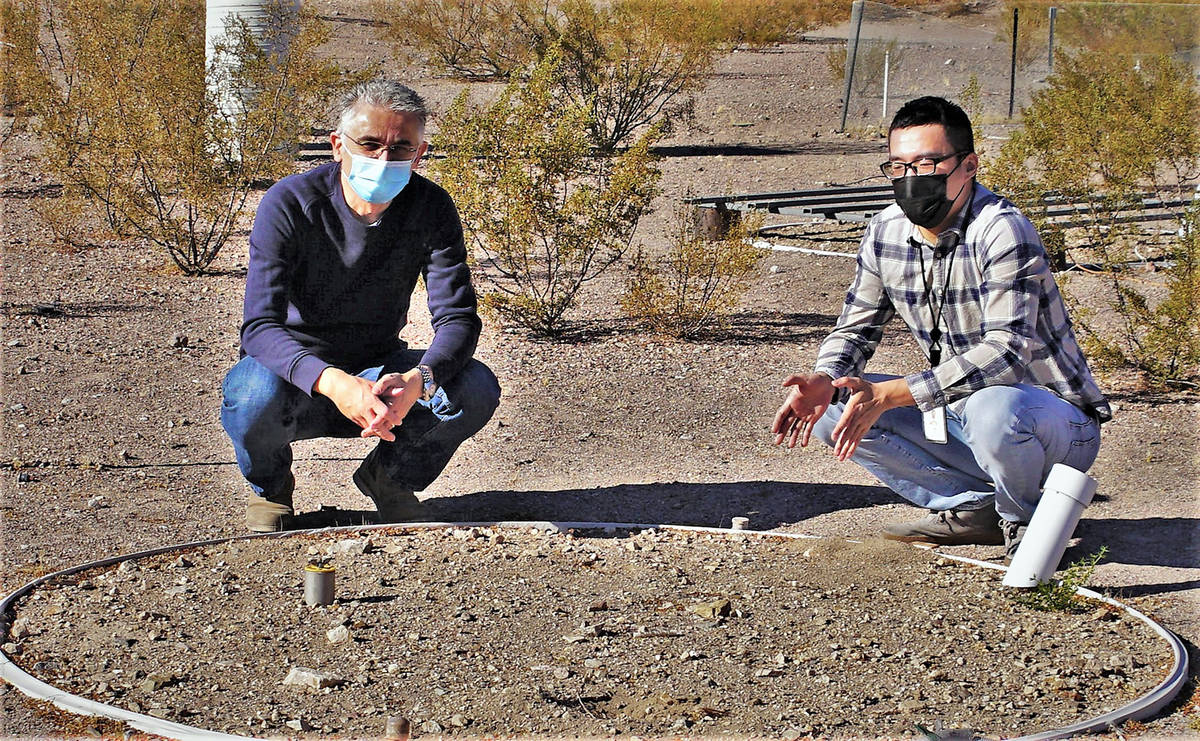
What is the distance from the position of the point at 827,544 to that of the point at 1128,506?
46.7 inches

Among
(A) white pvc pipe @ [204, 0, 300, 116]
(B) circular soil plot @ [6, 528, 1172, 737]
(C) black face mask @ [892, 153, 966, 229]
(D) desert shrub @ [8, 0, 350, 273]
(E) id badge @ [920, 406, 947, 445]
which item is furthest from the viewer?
(A) white pvc pipe @ [204, 0, 300, 116]

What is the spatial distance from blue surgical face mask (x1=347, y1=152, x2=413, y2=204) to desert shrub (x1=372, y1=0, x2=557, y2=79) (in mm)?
14992

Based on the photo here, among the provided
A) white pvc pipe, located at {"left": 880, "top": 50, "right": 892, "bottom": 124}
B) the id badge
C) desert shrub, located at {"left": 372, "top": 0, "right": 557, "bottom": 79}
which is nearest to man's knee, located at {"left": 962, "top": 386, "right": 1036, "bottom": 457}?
the id badge

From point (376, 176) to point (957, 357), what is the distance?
5.45ft

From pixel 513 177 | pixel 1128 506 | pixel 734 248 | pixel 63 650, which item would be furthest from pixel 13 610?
pixel 734 248

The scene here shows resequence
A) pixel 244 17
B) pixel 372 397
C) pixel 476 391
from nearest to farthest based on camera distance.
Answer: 1. pixel 372 397
2. pixel 476 391
3. pixel 244 17

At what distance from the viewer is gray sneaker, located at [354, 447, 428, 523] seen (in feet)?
13.5

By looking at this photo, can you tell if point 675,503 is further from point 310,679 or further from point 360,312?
point 310,679

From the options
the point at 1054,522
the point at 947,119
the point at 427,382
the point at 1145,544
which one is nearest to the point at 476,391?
the point at 427,382

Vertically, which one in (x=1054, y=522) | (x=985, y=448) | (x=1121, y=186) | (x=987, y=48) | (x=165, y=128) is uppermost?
(x=987, y=48)

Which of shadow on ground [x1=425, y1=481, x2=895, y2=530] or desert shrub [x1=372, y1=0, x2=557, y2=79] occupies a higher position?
desert shrub [x1=372, y1=0, x2=557, y2=79]

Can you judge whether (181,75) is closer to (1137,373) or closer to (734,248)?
(734,248)

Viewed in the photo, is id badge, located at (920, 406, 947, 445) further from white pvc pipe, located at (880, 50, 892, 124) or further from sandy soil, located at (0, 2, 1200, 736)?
white pvc pipe, located at (880, 50, 892, 124)

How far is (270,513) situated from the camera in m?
4.09
